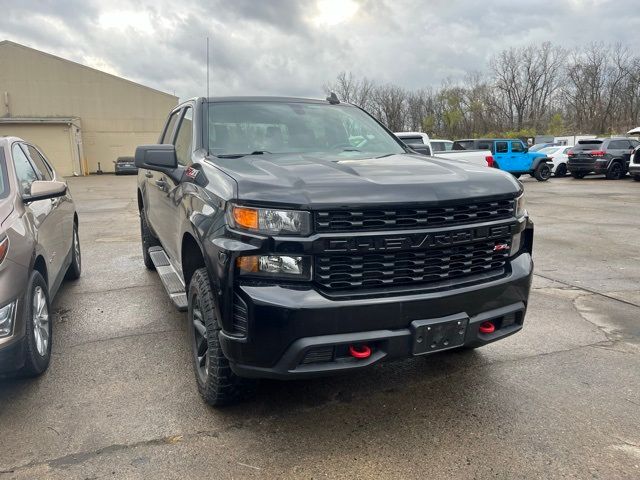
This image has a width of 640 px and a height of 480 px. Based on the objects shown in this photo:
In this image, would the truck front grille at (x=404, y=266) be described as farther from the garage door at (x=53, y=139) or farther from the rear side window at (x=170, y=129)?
the garage door at (x=53, y=139)

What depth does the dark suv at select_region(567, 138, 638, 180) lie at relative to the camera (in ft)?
71.0

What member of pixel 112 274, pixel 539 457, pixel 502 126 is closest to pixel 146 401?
pixel 539 457

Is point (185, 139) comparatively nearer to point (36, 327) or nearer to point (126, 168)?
point (36, 327)

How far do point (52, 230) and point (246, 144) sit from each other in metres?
2.00

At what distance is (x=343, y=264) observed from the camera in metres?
2.39

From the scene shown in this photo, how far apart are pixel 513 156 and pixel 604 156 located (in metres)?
4.00

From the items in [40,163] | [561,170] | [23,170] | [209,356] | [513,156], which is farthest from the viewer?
[561,170]

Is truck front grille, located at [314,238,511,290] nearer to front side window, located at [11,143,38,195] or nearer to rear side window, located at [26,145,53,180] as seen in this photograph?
front side window, located at [11,143,38,195]

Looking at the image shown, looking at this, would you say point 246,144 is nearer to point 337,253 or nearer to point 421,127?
point 337,253

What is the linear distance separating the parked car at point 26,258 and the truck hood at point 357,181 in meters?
1.37

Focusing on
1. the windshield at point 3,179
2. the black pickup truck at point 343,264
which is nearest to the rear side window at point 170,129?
the windshield at point 3,179

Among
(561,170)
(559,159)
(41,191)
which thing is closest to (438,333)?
(41,191)

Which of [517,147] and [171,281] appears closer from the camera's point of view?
[171,281]

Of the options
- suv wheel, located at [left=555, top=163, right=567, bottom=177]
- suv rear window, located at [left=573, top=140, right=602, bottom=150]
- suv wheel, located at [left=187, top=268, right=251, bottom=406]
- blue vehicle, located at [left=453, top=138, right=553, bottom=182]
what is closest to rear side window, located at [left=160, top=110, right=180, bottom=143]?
suv wheel, located at [left=187, top=268, right=251, bottom=406]
